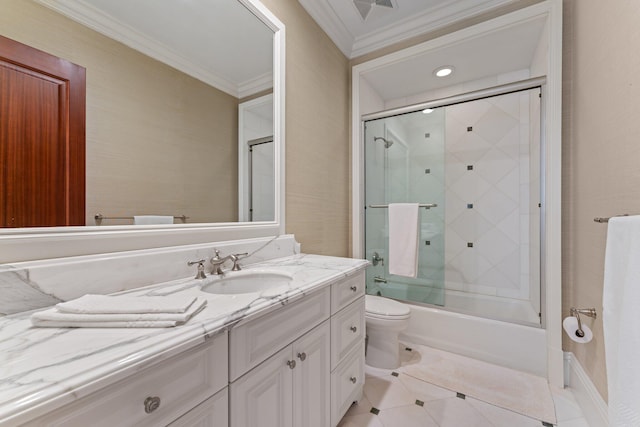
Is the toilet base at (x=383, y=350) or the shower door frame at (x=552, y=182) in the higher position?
the shower door frame at (x=552, y=182)

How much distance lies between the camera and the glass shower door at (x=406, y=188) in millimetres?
2256

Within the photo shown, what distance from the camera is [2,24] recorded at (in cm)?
67

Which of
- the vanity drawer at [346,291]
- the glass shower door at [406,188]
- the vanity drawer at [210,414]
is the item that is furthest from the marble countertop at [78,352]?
the glass shower door at [406,188]

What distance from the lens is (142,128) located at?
929mm

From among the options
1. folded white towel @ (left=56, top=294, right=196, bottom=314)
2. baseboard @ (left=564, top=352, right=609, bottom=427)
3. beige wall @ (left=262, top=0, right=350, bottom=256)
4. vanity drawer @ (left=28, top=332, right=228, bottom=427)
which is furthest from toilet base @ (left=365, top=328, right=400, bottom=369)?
folded white towel @ (left=56, top=294, right=196, bottom=314)

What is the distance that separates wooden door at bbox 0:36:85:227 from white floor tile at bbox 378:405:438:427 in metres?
1.54

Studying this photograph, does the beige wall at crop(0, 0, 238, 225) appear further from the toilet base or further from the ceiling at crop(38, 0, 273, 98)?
the toilet base

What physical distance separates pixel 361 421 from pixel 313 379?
1.74 feet

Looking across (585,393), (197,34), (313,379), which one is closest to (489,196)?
(585,393)

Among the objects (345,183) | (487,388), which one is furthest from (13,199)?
(487,388)

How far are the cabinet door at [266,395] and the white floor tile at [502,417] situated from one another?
1.07 meters

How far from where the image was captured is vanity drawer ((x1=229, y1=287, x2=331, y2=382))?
A: 679 mm

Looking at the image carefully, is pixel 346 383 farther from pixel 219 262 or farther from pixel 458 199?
pixel 458 199

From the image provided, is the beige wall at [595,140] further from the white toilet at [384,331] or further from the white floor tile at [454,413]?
the white toilet at [384,331]
